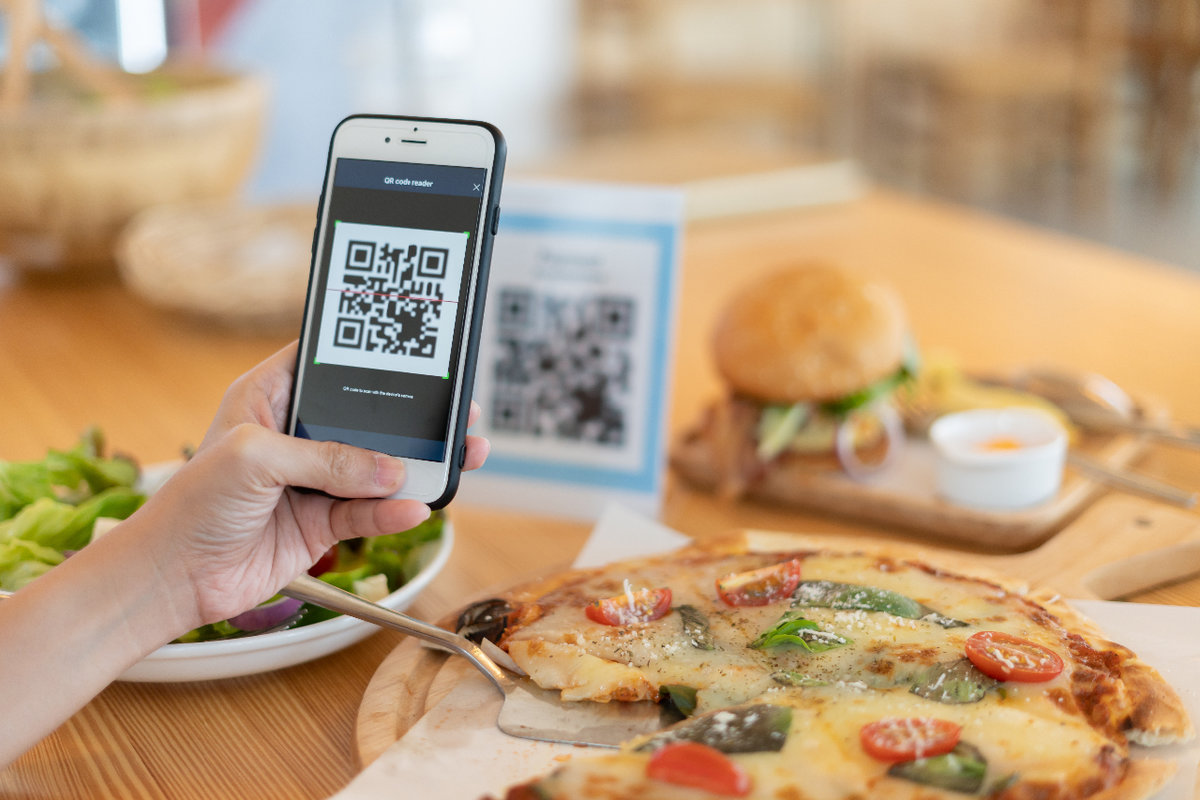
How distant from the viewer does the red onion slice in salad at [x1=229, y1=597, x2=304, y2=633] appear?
3.90ft

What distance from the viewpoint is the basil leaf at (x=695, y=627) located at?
1.15 meters

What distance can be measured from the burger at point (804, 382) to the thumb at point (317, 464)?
74 cm

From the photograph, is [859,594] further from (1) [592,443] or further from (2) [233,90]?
(2) [233,90]

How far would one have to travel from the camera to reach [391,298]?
1202mm

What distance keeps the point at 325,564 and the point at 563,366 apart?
0.50 m

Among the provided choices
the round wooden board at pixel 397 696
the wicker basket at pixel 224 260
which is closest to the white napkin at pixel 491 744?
the round wooden board at pixel 397 696

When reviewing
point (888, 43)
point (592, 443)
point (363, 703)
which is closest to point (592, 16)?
point (888, 43)

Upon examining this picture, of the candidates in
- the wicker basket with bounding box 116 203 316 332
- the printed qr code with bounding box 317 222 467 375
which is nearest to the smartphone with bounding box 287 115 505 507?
the printed qr code with bounding box 317 222 467 375

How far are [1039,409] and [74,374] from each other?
A: 6.28 feet

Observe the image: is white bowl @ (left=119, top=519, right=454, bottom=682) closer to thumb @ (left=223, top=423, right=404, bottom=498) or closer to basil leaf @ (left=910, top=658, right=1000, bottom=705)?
thumb @ (left=223, top=423, right=404, bottom=498)

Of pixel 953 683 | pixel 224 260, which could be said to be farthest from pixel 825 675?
pixel 224 260

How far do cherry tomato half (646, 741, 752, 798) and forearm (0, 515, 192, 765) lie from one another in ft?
1.64

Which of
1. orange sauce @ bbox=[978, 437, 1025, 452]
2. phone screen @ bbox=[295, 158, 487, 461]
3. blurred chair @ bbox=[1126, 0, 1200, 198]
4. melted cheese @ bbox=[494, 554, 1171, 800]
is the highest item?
blurred chair @ bbox=[1126, 0, 1200, 198]

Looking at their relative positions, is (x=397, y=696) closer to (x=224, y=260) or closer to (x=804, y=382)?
(x=804, y=382)
